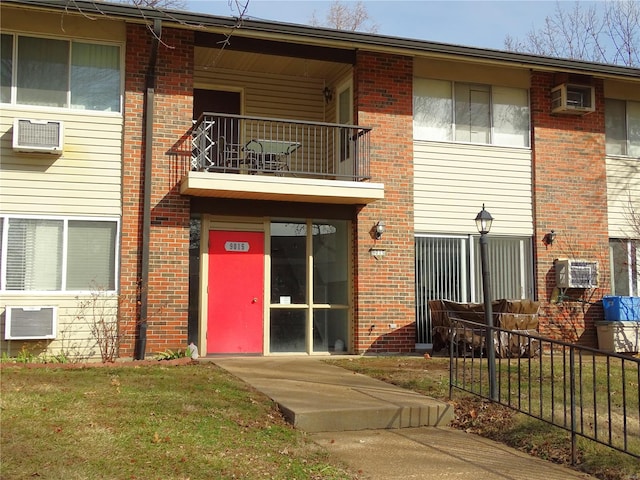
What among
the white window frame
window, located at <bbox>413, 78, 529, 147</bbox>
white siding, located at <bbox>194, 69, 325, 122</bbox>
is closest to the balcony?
white siding, located at <bbox>194, 69, 325, 122</bbox>

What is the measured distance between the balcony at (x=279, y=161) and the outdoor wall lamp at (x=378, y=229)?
1.77 ft

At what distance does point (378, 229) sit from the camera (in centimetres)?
1266

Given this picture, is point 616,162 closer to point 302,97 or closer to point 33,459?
point 302,97

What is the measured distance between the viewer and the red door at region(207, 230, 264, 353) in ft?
39.9

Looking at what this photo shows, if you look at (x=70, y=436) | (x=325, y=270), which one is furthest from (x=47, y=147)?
(x=70, y=436)

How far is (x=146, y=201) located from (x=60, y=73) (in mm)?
2590

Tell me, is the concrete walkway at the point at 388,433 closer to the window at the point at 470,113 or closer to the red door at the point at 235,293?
the red door at the point at 235,293

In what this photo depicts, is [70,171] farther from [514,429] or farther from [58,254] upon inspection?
[514,429]

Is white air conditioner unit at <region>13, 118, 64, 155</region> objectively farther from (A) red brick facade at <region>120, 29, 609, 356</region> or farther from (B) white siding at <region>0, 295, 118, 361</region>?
(B) white siding at <region>0, 295, 118, 361</region>

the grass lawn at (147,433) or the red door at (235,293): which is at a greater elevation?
the red door at (235,293)

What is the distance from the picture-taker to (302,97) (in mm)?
14273

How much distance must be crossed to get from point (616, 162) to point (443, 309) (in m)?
5.59

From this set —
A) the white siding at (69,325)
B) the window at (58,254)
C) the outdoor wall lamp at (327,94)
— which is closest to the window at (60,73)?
the window at (58,254)

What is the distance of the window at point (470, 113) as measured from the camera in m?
13.5
